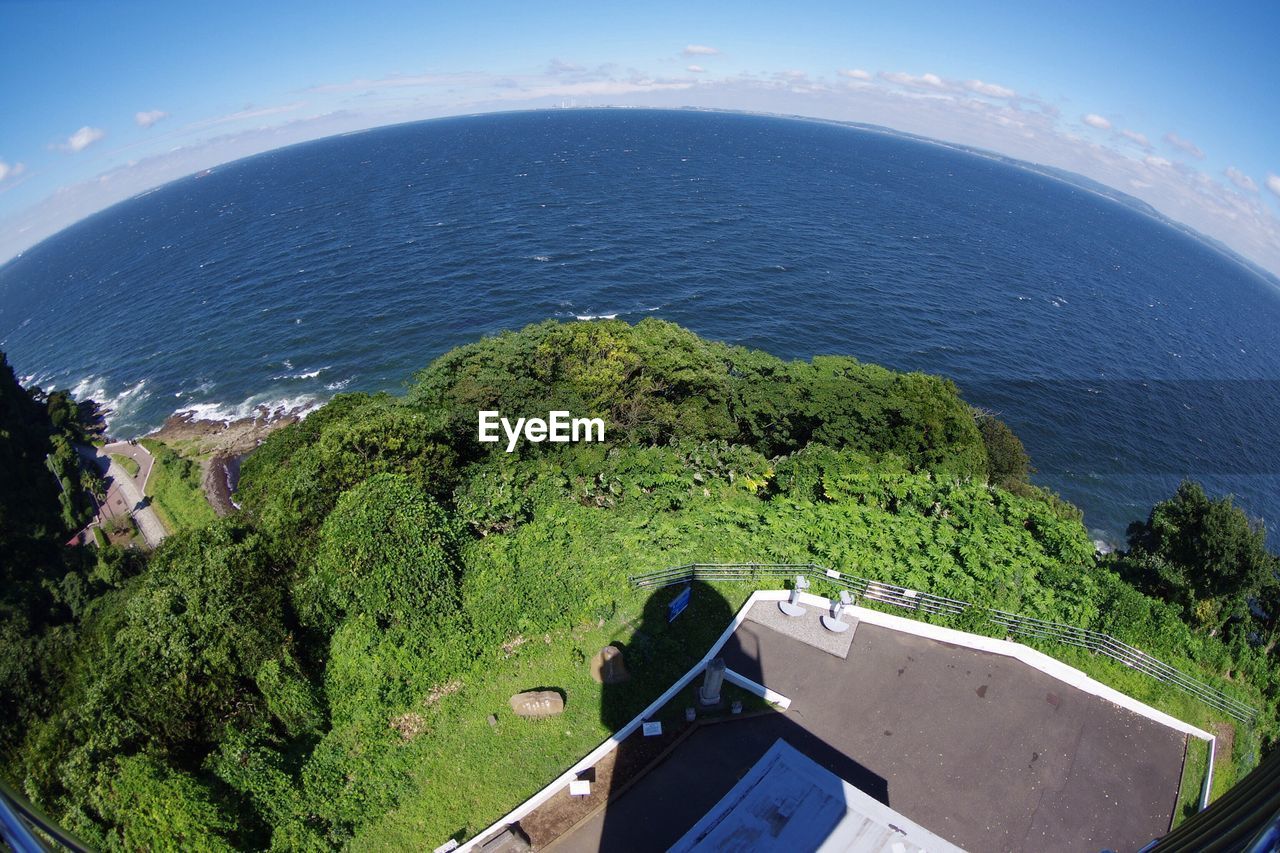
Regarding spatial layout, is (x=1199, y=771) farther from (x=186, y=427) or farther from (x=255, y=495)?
(x=186, y=427)

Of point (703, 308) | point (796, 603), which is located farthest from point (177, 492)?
point (703, 308)

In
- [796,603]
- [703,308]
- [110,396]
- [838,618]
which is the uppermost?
[110,396]

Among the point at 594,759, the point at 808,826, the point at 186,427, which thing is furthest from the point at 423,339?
the point at 808,826

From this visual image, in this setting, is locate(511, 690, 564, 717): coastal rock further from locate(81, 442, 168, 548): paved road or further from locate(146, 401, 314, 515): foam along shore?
locate(81, 442, 168, 548): paved road

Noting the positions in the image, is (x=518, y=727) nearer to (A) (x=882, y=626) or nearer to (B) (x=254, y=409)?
(A) (x=882, y=626)

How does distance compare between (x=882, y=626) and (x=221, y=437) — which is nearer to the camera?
(x=882, y=626)

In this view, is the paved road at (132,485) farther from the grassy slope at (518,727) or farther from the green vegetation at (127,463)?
the grassy slope at (518,727)

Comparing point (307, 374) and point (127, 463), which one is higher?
point (307, 374)
